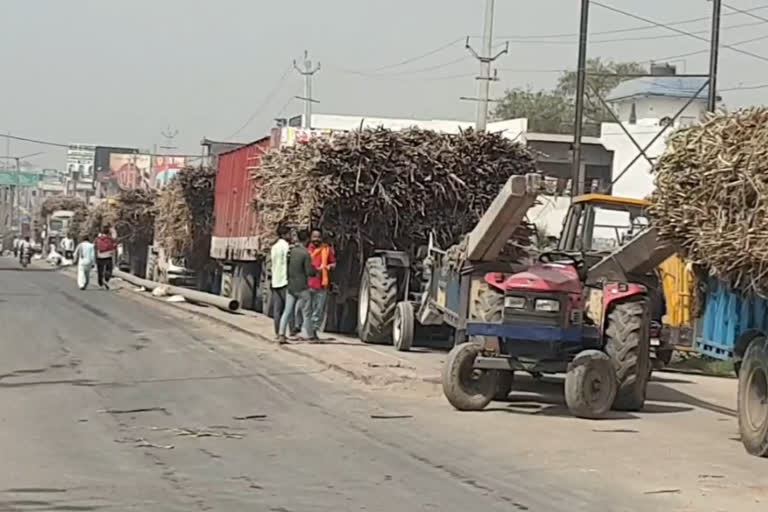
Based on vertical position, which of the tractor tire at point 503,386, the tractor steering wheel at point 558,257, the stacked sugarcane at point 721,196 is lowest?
the tractor tire at point 503,386

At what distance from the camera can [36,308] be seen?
28500 millimetres

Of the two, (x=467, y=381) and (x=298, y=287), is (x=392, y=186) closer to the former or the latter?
(x=298, y=287)

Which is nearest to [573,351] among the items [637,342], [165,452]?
[637,342]

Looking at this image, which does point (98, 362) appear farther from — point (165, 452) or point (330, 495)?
point (330, 495)

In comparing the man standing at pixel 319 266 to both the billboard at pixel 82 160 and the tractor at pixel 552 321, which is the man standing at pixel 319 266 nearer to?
the tractor at pixel 552 321

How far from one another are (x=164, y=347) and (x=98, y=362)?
266 cm

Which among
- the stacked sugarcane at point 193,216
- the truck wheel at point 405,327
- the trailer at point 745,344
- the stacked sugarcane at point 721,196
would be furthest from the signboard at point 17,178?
the trailer at point 745,344

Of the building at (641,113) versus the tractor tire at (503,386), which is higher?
the building at (641,113)

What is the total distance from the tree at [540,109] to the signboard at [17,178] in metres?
59.3

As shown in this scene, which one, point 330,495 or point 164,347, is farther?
point 164,347

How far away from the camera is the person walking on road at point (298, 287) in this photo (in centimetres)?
2080

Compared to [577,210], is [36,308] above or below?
below

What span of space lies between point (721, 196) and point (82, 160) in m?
188

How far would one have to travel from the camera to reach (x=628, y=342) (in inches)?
541
